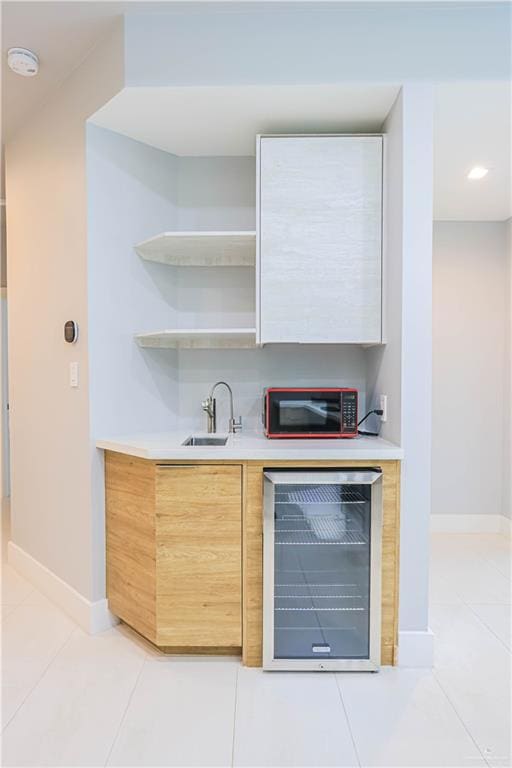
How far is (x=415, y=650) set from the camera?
6.33 feet

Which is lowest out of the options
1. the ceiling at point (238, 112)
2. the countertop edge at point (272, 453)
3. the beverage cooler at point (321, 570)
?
the beverage cooler at point (321, 570)

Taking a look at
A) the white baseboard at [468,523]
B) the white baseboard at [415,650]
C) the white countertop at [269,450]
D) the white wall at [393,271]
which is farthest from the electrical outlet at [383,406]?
the white baseboard at [468,523]

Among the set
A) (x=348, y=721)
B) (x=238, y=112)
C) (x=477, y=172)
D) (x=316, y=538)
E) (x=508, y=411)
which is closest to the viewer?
(x=348, y=721)

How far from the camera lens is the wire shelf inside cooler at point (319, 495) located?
192 centimetres

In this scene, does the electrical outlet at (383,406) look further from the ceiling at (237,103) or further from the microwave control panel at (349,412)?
the ceiling at (237,103)

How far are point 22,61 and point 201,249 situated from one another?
120cm

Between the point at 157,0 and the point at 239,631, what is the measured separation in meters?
2.71

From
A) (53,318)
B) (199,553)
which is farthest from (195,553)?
(53,318)

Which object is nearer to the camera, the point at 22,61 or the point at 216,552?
the point at 216,552

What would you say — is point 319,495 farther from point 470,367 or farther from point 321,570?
point 470,367

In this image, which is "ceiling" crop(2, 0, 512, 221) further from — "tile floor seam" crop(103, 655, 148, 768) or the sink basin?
"tile floor seam" crop(103, 655, 148, 768)

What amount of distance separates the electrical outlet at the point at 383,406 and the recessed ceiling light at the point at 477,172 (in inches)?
60.6

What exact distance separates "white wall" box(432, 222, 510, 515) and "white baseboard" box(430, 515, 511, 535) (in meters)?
0.05

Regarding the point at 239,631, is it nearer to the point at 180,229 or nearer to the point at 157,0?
the point at 180,229
